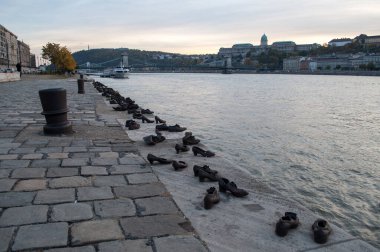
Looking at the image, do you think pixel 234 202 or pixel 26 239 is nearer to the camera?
pixel 26 239

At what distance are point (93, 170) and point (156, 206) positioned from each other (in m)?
1.46

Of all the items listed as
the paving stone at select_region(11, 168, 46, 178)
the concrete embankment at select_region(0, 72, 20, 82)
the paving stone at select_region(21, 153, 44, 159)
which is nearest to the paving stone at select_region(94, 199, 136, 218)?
the paving stone at select_region(11, 168, 46, 178)

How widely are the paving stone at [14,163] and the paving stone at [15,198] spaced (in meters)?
1.10

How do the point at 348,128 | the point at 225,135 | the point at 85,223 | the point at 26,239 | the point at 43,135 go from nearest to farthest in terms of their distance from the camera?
the point at 26,239
the point at 85,223
the point at 43,135
the point at 225,135
the point at 348,128

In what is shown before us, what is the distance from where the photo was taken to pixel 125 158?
557 centimetres

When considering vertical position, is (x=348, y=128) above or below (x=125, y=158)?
below

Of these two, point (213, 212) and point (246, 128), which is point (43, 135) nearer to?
point (213, 212)

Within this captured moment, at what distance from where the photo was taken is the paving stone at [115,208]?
11.4 feet

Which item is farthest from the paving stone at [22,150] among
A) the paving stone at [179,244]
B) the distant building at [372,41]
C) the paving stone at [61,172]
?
the distant building at [372,41]

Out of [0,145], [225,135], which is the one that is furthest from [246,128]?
[0,145]

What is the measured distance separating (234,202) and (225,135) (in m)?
7.44

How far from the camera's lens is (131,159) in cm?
552

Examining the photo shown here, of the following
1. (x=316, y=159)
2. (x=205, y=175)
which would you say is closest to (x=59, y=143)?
(x=205, y=175)

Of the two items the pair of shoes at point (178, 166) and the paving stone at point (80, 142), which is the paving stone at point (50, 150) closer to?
the paving stone at point (80, 142)
